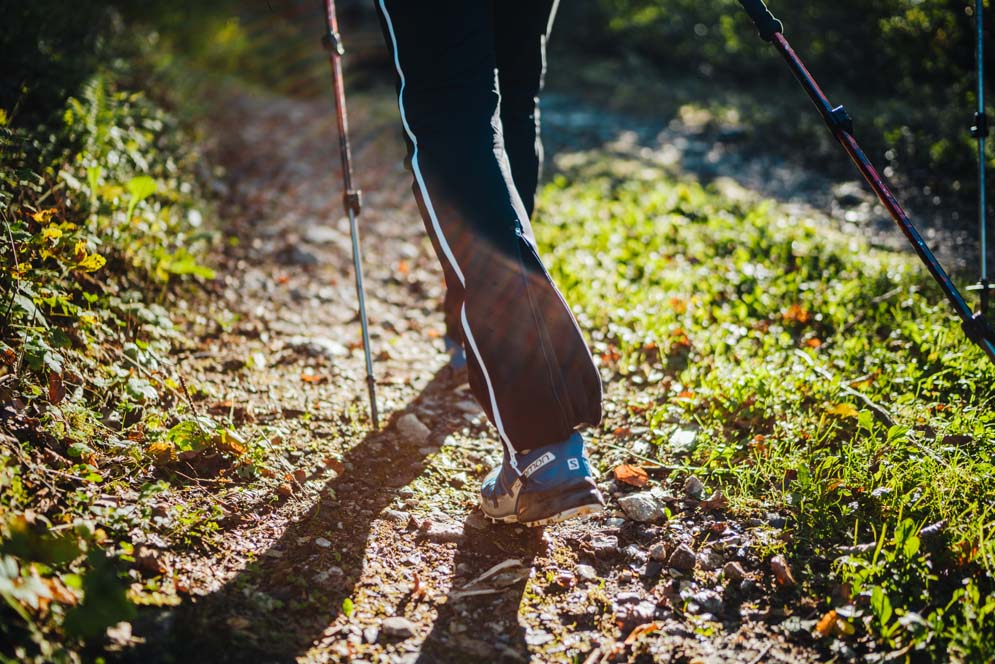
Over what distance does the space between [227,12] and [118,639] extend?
7.49 meters

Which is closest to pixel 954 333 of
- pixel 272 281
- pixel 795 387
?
pixel 795 387

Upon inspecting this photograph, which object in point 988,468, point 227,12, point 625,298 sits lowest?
point 988,468

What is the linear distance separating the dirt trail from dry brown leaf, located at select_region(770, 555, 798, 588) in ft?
0.09

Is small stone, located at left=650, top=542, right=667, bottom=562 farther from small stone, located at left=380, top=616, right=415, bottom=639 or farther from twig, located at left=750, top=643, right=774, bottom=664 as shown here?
small stone, located at left=380, top=616, right=415, bottom=639

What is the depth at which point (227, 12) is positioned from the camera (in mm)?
7469

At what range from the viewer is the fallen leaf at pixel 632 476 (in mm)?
2474

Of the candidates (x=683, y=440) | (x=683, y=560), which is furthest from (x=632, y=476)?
(x=683, y=560)

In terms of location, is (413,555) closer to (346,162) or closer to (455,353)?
(455,353)

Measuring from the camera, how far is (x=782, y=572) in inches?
79.1

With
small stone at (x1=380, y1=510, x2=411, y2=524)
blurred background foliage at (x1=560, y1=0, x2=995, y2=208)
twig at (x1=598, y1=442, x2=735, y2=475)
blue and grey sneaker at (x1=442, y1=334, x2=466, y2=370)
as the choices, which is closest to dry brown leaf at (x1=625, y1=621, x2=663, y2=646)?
twig at (x1=598, y1=442, x2=735, y2=475)

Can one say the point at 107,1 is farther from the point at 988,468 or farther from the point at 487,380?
the point at 988,468

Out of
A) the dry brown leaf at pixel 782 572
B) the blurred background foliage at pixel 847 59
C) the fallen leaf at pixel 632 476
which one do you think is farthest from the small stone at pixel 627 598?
the blurred background foliage at pixel 847 59

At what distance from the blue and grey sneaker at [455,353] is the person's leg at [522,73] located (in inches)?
30.1

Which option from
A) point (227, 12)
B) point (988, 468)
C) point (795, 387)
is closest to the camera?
point (988, 468)
